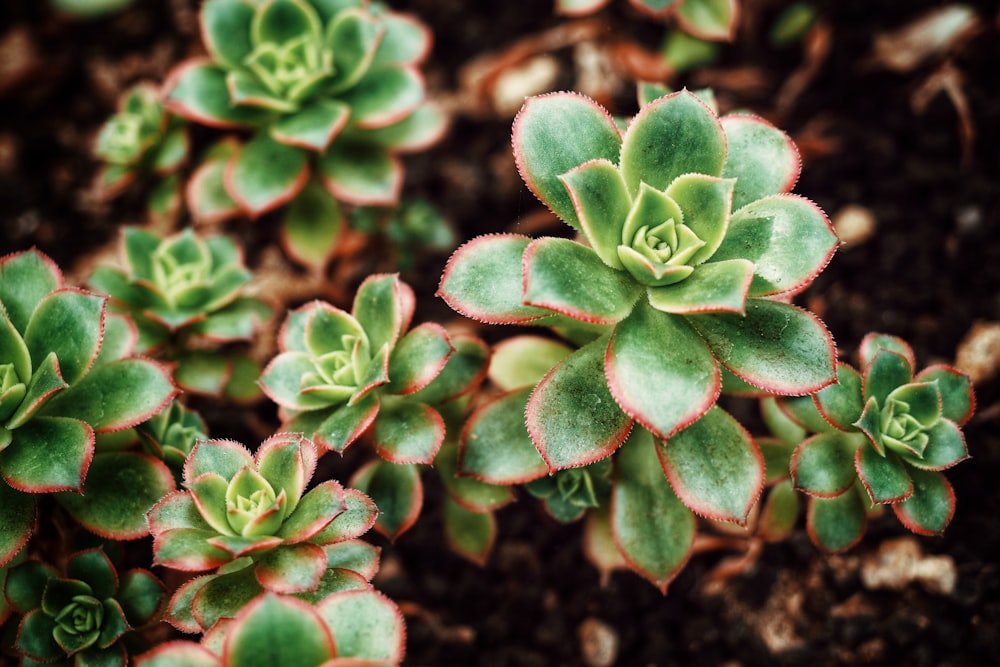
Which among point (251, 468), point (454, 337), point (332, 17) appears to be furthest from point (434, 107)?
point (251, 468)

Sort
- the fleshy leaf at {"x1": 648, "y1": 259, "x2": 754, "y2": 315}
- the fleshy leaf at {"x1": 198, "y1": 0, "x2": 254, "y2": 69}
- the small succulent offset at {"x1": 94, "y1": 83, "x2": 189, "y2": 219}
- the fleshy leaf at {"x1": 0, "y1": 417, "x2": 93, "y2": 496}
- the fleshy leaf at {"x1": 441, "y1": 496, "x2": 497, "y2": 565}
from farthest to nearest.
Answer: the small succulent offset at {"x1": 94, "y1": 83, "x2": 189, "y2": 219} < the fleshy leaf at {"x1": 198, "y1": 0, "x2": 254, "y2": 69} < the fleshy leaf at {"x1": 441, "y1": 496, "x2": 497, "y2": 565} < the fleshy leaf at {"x1": 0, "y1": 417, "x2": 93, "y2": 496} < the fleshy leaf at {"x1": 648, "y1": 259, "x2": 754, "y2": 315}

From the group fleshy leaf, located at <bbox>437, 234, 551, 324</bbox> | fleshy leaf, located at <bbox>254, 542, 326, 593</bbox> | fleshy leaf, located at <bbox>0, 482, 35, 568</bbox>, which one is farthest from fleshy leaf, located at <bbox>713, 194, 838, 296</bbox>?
fleshy leaf, located at <bbox>0, 482, 35, 568</bbox>

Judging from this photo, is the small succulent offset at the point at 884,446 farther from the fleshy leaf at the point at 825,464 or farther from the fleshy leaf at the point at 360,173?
the fleshy leaf at the point at 360,173

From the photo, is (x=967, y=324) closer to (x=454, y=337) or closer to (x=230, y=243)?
(x=454, y=337)

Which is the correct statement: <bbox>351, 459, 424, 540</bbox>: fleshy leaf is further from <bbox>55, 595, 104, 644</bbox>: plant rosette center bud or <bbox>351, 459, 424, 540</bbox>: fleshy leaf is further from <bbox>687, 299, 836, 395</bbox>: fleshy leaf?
<bbox>687, 299, 836, 395</bbox>: fleshy leaf

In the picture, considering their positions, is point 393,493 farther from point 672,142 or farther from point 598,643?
point 672,142

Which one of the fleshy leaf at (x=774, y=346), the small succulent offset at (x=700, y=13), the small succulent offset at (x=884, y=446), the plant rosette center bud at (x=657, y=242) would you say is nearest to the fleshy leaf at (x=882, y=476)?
the small succulent offset at (x=884, y=446)
